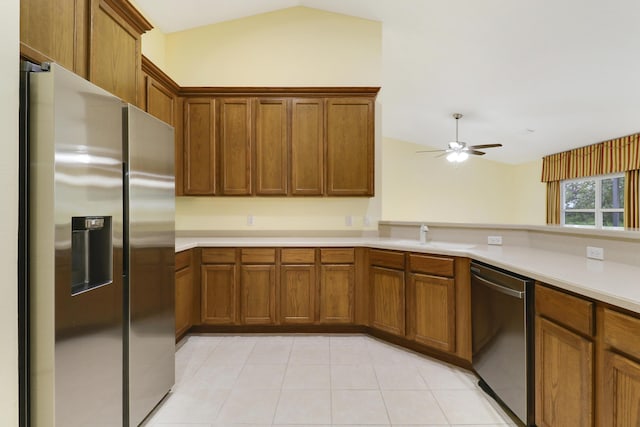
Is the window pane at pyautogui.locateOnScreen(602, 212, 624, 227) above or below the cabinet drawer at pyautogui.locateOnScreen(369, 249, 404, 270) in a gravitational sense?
above

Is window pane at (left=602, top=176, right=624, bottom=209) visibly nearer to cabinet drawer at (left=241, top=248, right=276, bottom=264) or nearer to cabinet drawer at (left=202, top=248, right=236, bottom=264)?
cabinet drawer at (left=241, top=248, right=276, bottom=264)

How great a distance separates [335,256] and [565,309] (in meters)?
1.97

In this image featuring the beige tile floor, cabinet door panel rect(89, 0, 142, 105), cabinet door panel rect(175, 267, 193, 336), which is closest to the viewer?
cabinet door panel rect(89, 0, 142, 105)

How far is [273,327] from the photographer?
10.6 ft

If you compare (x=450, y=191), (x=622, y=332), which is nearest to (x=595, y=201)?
(x=450, y=191)

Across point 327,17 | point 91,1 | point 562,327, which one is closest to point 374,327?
point 562,327

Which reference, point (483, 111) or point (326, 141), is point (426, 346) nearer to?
point (326, 141)

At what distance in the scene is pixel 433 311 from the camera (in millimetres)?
2615

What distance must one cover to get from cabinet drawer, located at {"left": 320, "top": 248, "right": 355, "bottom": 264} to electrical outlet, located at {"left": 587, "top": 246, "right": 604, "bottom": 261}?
181cm

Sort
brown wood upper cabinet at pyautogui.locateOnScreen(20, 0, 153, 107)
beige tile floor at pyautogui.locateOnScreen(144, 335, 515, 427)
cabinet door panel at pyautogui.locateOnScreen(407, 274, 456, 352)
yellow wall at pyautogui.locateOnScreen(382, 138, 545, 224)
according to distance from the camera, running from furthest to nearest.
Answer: yellow wall at pyautogui.locateOnScreen(382, 138, 545, 224)
cabinet door panel at pyautogui.locateOnScreen(407, 274, 456, 352)
beige tile floor at pyautogui.locateOnScreen(144, 335, 515, 427)
brown wood upper cabinet at pyautogui.locateOnScreen(20, 0, 153, 107)

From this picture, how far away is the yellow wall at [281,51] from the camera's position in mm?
3777

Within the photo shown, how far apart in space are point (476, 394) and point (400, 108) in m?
5.01

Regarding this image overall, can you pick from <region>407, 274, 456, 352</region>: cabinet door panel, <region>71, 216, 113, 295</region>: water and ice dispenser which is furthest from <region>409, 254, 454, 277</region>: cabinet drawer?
<region>71, 216, 113, 295</region>: water and ice dispenser

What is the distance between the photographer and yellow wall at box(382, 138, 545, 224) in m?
8.01
